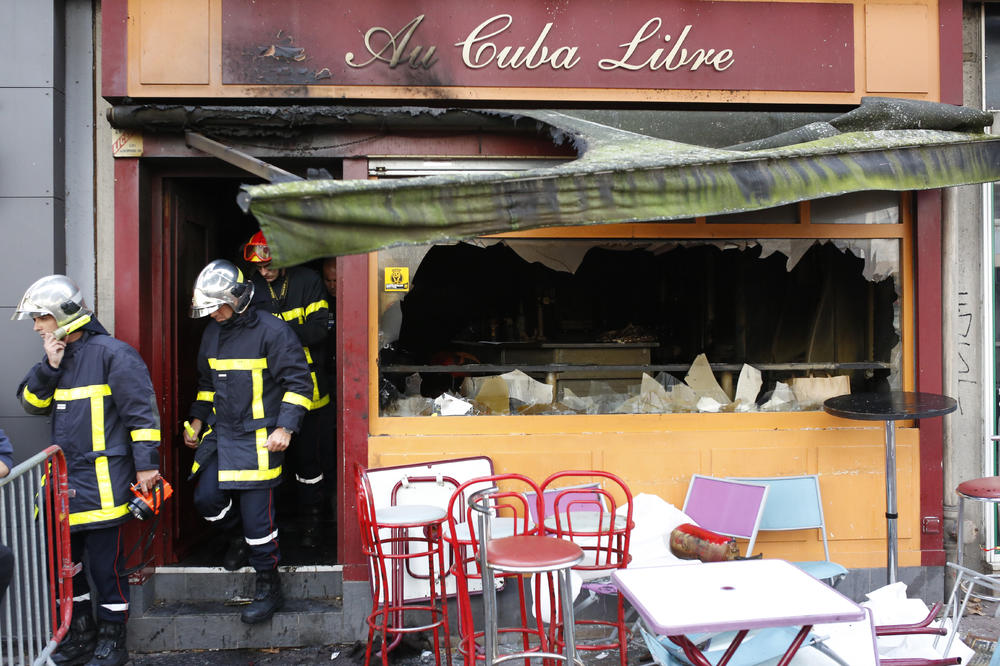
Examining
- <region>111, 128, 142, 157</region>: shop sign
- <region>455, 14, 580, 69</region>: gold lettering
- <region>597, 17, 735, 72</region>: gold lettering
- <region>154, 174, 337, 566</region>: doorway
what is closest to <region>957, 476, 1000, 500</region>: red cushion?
<region>597, 17, 735, 72</region>: gold lettering

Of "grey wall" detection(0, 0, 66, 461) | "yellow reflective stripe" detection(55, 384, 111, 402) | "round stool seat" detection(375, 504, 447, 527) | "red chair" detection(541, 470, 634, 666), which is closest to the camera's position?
"red chair" detection(541, 470, 634, 666)

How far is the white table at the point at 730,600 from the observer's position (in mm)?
2660

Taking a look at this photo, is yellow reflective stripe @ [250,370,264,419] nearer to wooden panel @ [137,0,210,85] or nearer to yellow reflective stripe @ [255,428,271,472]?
yellow reflective stripe @ [255,428,271,472]

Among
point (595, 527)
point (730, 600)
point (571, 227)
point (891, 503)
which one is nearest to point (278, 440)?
point (595, 527)

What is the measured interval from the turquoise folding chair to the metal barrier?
398cm

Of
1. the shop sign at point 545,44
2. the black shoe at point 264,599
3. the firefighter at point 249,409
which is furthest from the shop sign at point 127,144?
the black shoe at point 264,599

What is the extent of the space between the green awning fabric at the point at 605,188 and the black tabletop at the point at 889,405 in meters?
1.33

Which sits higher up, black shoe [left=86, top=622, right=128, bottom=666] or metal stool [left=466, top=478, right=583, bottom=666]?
metal stool [left=466, top=478, right=583, bottom=666]

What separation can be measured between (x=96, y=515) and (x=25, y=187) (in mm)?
2191

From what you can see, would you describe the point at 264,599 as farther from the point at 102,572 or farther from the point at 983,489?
Answer: the point at 983,489

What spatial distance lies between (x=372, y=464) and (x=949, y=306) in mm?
4122

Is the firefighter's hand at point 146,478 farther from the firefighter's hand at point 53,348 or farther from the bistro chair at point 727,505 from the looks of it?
the bistro chair at point 727,505

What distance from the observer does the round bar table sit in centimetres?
459

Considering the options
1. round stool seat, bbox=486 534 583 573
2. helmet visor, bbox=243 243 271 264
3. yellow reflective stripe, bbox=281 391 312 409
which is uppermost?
helmet visor, bbox=243 243 271 264
